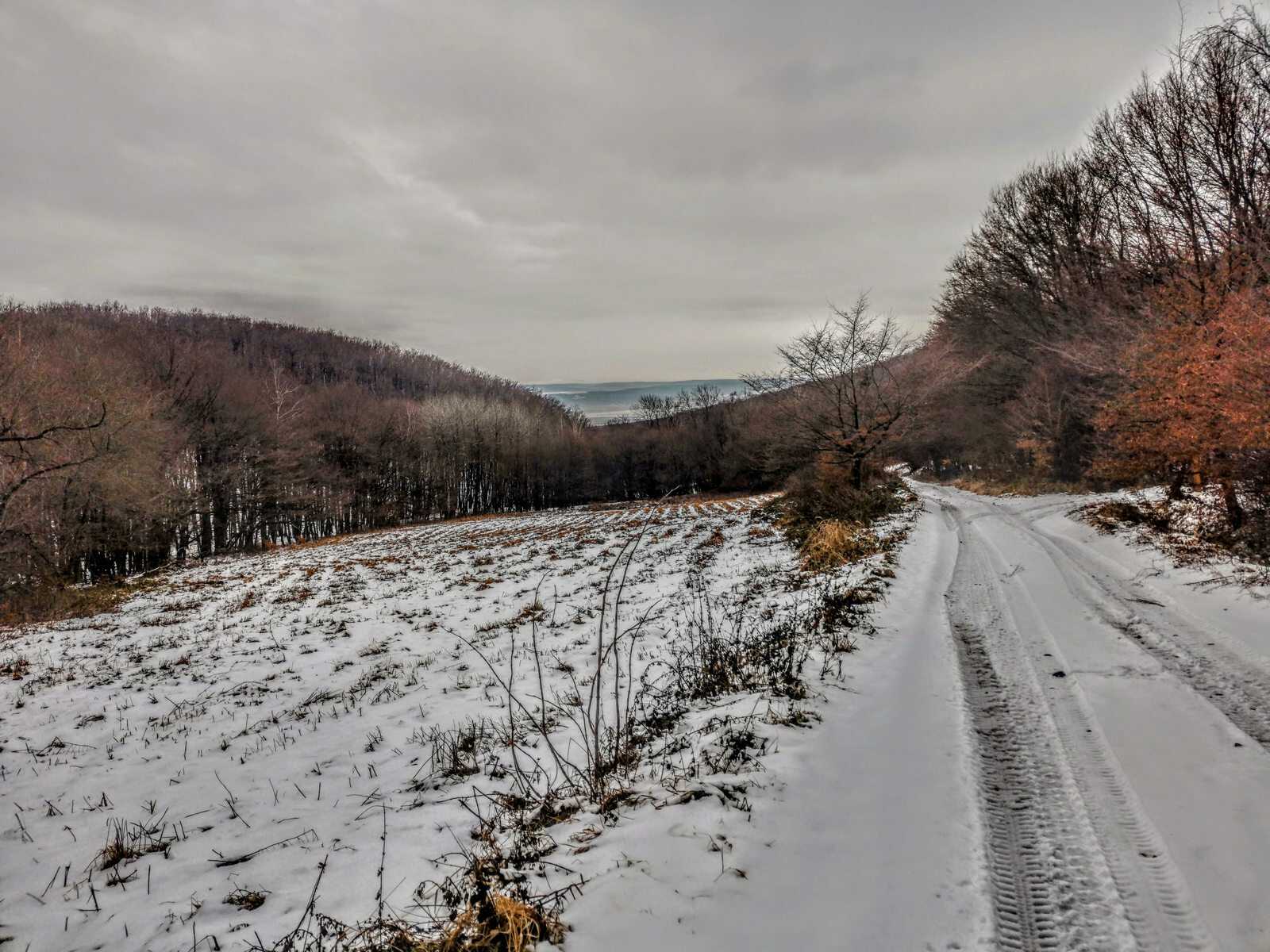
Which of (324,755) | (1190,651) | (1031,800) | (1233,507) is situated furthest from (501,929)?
(1233,507)

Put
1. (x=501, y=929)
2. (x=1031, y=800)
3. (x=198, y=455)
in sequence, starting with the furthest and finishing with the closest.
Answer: (x=198, y=455) < (x=1031, y=800) < (x=501, y=929)

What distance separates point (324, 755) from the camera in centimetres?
543

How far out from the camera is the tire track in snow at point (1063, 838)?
2.34m

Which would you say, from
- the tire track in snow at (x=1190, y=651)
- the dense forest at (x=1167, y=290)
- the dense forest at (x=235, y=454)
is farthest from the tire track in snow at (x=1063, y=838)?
the dense forest at (x=1167, y=290)

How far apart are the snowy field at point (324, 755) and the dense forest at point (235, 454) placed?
211 centimetres

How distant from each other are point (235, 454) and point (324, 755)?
39616 mm

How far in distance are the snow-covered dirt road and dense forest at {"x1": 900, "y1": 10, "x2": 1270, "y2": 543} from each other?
5.42m

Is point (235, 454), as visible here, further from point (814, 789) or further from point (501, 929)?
point (814, 789)

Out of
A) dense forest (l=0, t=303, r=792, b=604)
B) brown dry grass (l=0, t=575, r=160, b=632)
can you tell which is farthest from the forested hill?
brown dry grass (l=0, t=575, r=160, b=632)

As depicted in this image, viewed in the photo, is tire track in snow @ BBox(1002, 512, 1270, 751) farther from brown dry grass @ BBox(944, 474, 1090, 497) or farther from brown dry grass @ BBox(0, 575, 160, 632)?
brown dry grass @ BBox(0, 575, 160, 632)

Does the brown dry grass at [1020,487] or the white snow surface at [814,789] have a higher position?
the brown dry grass at [1020,487]

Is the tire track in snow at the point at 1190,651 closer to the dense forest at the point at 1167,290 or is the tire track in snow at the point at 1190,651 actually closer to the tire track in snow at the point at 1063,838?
the tire track in snow at the point at 1063,838

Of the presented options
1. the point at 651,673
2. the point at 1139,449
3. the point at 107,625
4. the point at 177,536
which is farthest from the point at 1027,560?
the point at 177,536

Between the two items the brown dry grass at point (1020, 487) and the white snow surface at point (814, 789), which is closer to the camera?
the white snow surface at point (814, 789)
